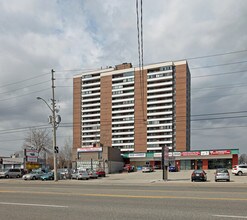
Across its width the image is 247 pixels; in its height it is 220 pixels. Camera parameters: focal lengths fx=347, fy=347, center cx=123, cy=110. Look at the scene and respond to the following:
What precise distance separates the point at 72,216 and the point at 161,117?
388ft

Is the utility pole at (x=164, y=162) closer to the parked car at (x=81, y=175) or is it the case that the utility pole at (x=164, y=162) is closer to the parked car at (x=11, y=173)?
the parked car at (x=81, y=175)

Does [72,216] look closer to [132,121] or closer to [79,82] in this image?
[132,121]

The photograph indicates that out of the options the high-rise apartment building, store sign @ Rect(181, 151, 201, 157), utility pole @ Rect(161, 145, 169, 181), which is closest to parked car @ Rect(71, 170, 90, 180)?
utility pole @ Rect(161, 145, 169, 181)

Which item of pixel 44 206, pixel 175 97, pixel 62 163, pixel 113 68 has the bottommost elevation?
pixel 62 163

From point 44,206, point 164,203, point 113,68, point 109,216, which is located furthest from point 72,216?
point 113,68

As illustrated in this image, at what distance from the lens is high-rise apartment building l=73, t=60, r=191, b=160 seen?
126 m

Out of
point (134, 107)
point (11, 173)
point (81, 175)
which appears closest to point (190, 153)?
point (134, 107)

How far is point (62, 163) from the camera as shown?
126 m

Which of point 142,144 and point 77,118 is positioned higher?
point 77,118

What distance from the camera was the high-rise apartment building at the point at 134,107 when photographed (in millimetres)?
125562

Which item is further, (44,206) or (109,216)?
(44,206)

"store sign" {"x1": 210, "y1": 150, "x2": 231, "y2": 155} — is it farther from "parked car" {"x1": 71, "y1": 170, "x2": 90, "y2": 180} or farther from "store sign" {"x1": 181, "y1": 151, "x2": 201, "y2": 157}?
"parked car" {"x1": 71, "y1": 170, "x2": 90, "y2": 180}

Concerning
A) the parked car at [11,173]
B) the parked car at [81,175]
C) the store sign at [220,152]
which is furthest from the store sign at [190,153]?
the parked car at [81,175]

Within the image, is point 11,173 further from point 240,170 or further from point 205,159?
point 205,159
